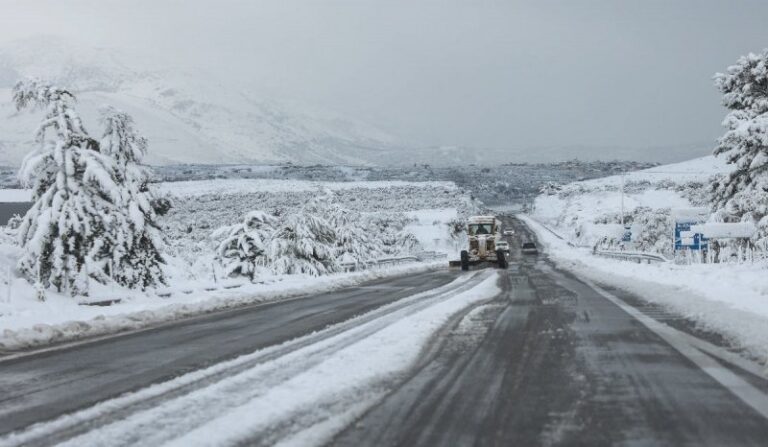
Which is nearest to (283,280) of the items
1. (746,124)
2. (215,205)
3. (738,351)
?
(738,351)

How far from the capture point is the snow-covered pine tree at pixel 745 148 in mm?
34875

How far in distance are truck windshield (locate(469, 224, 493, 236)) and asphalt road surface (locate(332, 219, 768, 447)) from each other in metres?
32.2

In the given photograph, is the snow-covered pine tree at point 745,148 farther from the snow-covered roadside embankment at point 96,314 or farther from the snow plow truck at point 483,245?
the snow-covered roadside embankment at point 96,314

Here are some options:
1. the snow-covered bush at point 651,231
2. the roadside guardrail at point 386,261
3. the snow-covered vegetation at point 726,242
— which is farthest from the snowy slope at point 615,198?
the roadside guardrail at point 386,261

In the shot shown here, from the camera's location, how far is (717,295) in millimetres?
14461

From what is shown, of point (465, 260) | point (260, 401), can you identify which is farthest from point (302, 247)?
point (260, 401)

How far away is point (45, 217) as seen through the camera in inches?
545

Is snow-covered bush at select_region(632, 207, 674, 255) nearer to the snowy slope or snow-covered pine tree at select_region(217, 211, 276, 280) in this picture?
the snowy slope

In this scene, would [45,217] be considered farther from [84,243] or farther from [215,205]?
[215,205]

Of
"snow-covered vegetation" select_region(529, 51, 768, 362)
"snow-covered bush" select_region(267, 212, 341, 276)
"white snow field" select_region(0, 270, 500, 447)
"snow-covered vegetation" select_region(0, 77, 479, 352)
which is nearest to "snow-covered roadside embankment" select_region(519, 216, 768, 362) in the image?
"snow-covered vegetation" select_region(529, 51, 768, 362)

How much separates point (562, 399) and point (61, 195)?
12245 mm

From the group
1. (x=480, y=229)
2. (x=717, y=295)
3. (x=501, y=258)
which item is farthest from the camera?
(x=480, y=229)

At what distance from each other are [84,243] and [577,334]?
10.5 m

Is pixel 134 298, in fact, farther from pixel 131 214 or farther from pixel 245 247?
pixel 245 247
